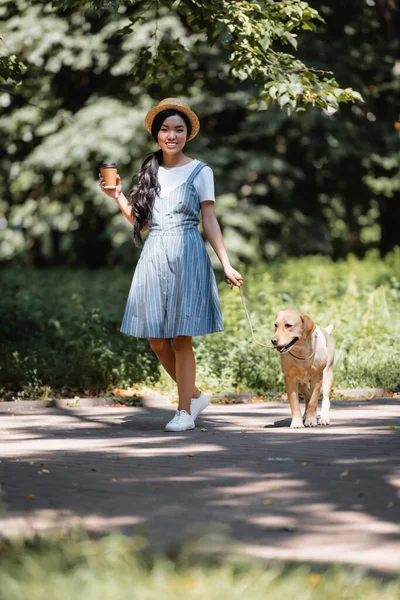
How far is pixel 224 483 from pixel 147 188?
2.89 m

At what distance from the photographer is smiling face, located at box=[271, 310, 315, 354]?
24.3 ft

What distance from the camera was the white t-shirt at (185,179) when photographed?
25.3ft

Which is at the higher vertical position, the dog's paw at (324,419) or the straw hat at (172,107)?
the straw hat at (172,107)

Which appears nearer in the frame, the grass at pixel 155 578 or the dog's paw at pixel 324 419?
the grass at pixel 155 578

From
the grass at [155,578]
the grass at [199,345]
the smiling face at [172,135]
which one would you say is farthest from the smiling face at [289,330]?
the grass at [155,578]

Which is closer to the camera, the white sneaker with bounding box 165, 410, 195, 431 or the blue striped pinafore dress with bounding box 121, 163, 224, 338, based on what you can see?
the blue striped pinafore dress with bounding box 121, 163, 224, 338

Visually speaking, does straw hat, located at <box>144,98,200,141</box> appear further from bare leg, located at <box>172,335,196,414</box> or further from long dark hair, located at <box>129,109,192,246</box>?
bare leg, located at <box>172,335,196,414</box>

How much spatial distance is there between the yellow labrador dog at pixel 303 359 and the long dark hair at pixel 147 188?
121 cm

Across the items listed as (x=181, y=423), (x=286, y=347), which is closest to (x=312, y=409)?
(x=286, y=347)

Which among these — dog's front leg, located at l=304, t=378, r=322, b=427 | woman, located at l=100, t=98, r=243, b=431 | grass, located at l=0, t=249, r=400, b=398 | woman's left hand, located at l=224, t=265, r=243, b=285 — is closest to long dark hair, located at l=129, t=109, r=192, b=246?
woman, located at l=100, t=98, r=243, b=431

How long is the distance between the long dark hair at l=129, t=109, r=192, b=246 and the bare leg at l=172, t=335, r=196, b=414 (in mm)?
864

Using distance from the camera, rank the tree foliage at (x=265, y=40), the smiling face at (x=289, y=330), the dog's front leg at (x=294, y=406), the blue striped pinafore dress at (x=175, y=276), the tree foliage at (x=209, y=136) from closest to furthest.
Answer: the smiling face at (x=289, y=330) → the blue striped pinafore dress at (x=175, y=276) → the dog's front leg at (x=294, y=406) → the tree foliage at (x=265, y=40) → the tree foliage at (x=209, y=136)

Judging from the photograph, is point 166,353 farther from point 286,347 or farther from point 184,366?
point 286,347

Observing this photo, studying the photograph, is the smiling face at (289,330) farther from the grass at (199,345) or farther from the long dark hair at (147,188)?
the grass at (199,345)
